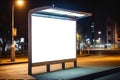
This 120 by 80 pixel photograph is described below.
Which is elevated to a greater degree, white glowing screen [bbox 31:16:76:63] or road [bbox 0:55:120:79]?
white glowing screen [bbox 31:16:76:63]

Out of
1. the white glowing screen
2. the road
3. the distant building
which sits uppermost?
the distant building

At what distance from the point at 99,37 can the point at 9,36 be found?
284ft

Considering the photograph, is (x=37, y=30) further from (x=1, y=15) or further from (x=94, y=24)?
(x=94, y=24)

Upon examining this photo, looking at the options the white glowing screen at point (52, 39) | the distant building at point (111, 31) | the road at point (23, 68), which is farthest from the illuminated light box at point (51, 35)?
the distant building at point (111, 31)

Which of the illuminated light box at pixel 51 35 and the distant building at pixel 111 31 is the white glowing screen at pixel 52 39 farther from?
the distant building at pixel 111 31

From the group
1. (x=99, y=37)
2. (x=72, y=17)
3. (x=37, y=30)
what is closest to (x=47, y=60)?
(x=37, y=30)

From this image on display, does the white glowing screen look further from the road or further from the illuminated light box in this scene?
the road

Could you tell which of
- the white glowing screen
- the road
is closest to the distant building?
the road

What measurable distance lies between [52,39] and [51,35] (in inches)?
10.6

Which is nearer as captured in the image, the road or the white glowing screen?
the road

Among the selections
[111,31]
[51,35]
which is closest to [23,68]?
[51,35]

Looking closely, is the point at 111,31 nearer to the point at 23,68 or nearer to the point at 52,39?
the point at 23,68

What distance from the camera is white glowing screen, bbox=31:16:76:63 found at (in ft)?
56.1

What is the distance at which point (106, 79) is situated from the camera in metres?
14.5
